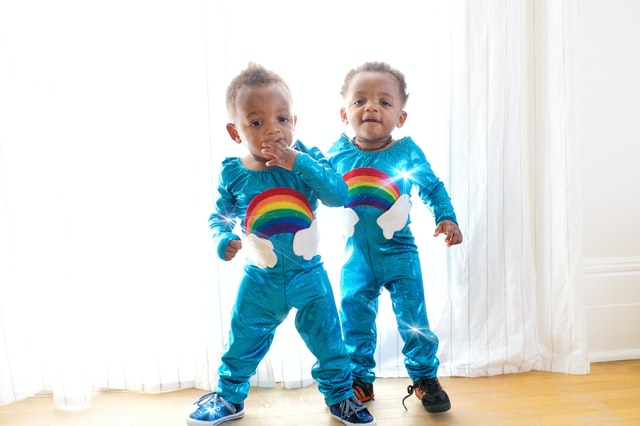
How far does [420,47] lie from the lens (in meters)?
1.71

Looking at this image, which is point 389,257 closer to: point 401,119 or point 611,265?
point 401,119

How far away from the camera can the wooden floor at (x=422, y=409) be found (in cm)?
151

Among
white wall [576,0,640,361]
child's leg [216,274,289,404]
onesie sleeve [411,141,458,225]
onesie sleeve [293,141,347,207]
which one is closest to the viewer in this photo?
onesie sleeve [293,141,347,207]

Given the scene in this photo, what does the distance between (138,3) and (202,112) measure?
35cm

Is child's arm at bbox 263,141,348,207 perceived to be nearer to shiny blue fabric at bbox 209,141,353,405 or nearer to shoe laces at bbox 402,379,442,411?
shiny blue fabric at bbox 209,141,353,405

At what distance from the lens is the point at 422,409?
5.15 feet

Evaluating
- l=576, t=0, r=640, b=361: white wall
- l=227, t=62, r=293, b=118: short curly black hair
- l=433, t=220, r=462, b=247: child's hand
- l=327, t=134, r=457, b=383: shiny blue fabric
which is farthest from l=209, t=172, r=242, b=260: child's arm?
l=576, t=0, r=640, b=361: white wall

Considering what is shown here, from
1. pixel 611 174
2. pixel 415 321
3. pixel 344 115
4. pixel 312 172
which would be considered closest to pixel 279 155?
pixel 312 172

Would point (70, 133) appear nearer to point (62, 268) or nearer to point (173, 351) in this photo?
point (62, 268)

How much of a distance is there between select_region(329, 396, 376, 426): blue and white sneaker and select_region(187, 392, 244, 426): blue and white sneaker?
265 millimetres

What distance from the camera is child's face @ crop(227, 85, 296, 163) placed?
139cm

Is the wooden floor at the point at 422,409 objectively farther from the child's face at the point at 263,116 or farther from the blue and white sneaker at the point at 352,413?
the child's face at the point at 263,116

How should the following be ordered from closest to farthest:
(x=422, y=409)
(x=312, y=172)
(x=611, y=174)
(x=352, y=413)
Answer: (x=312, y=172), (x=352, y=413), (x=422, y=409), (x=611, y=174)

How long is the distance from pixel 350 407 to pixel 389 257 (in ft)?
1.35
